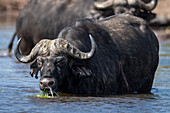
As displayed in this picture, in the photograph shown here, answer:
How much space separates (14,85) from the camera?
838cm

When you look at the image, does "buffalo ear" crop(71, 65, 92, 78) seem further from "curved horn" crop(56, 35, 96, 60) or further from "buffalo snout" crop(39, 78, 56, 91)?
"buffalo snout" crop(39, 78, 56, 91)

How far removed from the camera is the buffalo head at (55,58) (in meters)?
6.82

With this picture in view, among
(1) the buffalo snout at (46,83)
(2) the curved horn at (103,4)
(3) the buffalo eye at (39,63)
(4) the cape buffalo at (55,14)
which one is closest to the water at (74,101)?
(1) the buffalo snout at (46,83)

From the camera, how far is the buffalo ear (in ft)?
23.4

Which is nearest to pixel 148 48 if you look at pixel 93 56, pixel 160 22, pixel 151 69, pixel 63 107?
pixel 151 69

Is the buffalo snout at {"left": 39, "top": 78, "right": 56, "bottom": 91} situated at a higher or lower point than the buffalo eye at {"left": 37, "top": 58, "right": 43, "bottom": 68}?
lower

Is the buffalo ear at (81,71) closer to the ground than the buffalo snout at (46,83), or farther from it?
farther from it

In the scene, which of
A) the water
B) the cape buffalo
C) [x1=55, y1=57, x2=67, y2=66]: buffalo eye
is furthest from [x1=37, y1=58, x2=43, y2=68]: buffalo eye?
the cape buffalo

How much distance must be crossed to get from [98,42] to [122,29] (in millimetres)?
751

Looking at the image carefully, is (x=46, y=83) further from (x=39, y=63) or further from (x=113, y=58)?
(x=113, y=58)

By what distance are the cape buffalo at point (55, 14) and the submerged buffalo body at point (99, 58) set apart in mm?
5248

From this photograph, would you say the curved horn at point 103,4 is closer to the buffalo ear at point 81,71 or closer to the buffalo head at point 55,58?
the buffalo ear at point 81,71

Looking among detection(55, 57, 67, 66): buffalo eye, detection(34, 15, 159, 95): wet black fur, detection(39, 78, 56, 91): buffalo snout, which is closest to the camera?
detection(39, 78, 56, 91): buffalo snout

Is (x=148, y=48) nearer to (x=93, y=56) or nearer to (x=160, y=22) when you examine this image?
(x=93, y=56)
